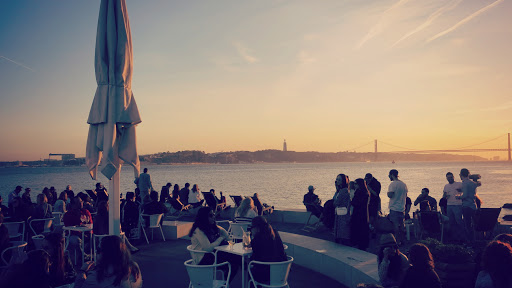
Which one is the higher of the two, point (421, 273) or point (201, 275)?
point (421, 273)

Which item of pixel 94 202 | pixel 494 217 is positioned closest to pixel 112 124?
pixel 494 217

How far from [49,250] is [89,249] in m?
3.86

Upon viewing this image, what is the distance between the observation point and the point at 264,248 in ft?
15.2

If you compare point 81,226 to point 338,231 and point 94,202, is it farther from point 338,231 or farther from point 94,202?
point 94,202

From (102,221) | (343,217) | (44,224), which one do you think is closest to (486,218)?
(343,217)

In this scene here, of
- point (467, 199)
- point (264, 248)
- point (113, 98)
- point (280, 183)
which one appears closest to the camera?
point (264, 248)

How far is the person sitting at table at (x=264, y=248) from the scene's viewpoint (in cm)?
462

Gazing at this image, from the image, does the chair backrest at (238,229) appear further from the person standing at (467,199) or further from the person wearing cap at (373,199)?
the person standing at (467,199)

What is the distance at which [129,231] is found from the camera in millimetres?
9016

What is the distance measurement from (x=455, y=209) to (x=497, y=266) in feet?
18.9

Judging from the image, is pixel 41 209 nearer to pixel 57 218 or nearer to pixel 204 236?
pixel 57 218

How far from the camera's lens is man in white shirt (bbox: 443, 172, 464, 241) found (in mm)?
8633

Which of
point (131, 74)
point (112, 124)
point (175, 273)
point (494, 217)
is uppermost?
point (131, 74)

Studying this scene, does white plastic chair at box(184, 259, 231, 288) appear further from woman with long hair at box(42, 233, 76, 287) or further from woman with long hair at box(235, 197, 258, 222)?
woman with long hair at box(235, 197, 258, 222)
